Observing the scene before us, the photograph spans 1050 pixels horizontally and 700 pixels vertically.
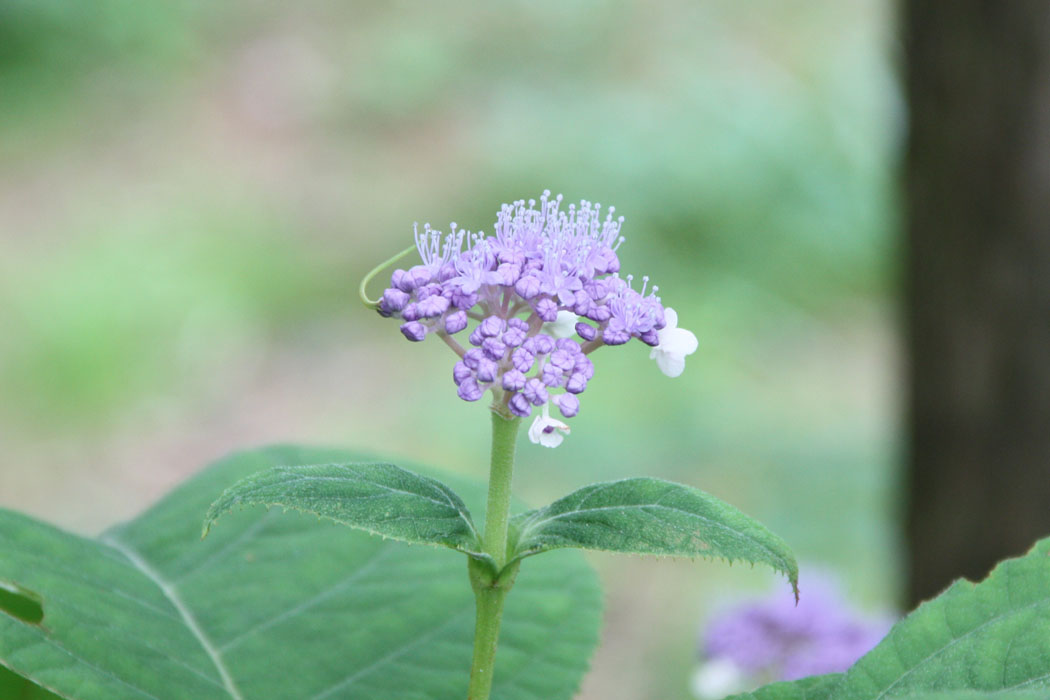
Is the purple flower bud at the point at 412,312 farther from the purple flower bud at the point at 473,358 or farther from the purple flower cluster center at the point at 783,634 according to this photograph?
the purple flower cluster center at the point at 783,634

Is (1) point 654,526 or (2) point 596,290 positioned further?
(2) point 596,290

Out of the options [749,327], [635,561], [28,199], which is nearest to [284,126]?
[28,199]

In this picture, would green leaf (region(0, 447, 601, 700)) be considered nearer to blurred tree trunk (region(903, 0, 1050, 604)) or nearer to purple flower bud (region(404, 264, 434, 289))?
purple flower bud (region(404, 264, 434, 289))

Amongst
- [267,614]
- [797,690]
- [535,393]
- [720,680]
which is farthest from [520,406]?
[720,680]

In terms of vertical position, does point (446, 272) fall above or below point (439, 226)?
below

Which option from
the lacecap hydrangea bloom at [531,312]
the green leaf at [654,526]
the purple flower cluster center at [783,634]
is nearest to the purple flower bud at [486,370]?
the lacecap hydrangea bloom at [531,312]

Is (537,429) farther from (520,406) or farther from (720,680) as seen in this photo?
(720,680)
